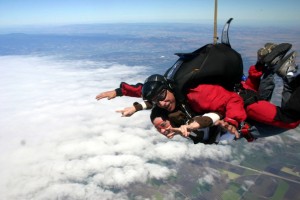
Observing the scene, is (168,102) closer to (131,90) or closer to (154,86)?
(154,86)

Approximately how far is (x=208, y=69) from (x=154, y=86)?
0.69m

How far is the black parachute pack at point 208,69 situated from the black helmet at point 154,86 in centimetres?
13

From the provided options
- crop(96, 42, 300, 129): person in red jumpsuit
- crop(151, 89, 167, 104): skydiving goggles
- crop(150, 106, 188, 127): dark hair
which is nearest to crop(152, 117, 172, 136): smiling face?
crop(150, 106, 188, 127): dark hair

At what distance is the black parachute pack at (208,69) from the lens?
3057mm

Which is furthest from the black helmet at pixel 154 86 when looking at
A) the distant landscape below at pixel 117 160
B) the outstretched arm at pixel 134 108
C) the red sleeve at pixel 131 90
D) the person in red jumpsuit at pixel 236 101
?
the distant landscape below at pixel 117 160

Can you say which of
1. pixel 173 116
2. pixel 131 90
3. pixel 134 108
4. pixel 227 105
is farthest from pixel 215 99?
pixel 131 90

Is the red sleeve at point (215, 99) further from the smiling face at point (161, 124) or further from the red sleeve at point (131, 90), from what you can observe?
the red sleeve at point (131, 90)

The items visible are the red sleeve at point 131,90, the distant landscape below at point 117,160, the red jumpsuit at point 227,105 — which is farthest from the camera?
the distant landscape below at point 117,160

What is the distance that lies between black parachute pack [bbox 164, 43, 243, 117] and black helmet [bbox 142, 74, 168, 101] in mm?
127

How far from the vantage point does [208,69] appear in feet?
9.96

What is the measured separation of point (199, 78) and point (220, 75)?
0.80ft

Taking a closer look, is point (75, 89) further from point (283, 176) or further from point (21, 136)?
point (283, 176)

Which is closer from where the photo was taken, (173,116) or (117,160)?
(173,116)

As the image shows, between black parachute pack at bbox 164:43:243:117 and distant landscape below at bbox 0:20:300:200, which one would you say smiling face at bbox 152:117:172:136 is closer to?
black parachute pack at bbox 164:43:243:117
